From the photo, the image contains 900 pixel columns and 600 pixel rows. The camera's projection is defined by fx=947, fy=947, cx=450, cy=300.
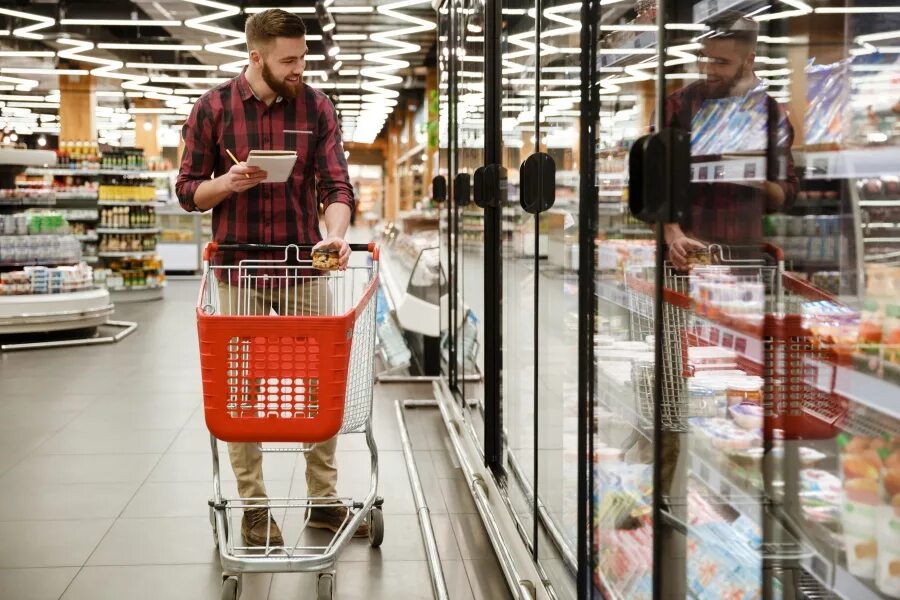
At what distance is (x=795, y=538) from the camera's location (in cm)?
176

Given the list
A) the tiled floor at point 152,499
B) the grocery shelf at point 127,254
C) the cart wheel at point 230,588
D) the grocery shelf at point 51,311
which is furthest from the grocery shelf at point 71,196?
the cart wheel at point 230,588

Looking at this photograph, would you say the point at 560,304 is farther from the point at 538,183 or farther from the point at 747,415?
the point at 747,415

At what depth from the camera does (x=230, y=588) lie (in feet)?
8.75

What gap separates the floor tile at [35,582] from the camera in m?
2.81

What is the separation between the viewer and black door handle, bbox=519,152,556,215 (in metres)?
2.52

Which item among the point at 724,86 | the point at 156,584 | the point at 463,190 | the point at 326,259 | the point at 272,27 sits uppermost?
the point at 272,27

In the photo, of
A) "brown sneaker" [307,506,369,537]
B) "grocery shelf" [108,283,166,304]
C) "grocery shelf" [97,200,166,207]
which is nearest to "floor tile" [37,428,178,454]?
"brown sneaker" [307,506,369,537]

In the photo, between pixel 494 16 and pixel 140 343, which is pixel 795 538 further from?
pixel 140 343

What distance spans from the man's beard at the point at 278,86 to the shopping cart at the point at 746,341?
1591mm

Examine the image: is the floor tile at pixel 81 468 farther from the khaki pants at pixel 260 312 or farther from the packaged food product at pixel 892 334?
the packaged food product at pixel 892 334

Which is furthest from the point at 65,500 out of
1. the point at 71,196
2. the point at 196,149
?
the point at 71,196

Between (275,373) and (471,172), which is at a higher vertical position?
(471,172)

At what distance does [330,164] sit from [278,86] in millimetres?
330

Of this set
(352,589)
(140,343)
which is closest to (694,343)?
(352,589)
